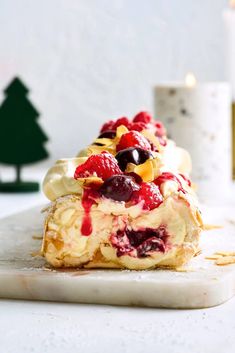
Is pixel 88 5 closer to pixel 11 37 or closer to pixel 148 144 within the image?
pixel 11 37

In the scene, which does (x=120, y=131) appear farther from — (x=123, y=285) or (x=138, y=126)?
(x=123, y=285)

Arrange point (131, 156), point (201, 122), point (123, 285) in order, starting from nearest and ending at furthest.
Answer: point (123, 285) < point (131, 156) < point (201, 122)

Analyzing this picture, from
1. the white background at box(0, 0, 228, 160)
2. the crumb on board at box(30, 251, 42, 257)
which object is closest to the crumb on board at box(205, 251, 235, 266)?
the crumb on board at box(30, 251, 42, 257)

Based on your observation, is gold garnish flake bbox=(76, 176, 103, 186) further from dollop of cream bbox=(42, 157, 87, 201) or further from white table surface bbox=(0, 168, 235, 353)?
white table surface bbox=(0, 168, 235, 353)

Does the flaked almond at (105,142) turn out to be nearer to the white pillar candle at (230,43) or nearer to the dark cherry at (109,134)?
the dark cherry at (109,134)

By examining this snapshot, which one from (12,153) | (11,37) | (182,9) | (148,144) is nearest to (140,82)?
(182,9)

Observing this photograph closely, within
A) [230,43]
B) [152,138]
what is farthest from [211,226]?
[230,43]

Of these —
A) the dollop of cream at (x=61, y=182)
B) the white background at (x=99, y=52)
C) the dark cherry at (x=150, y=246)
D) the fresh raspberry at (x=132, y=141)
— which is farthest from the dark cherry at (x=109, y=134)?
the white background at (x=99, y=52)
